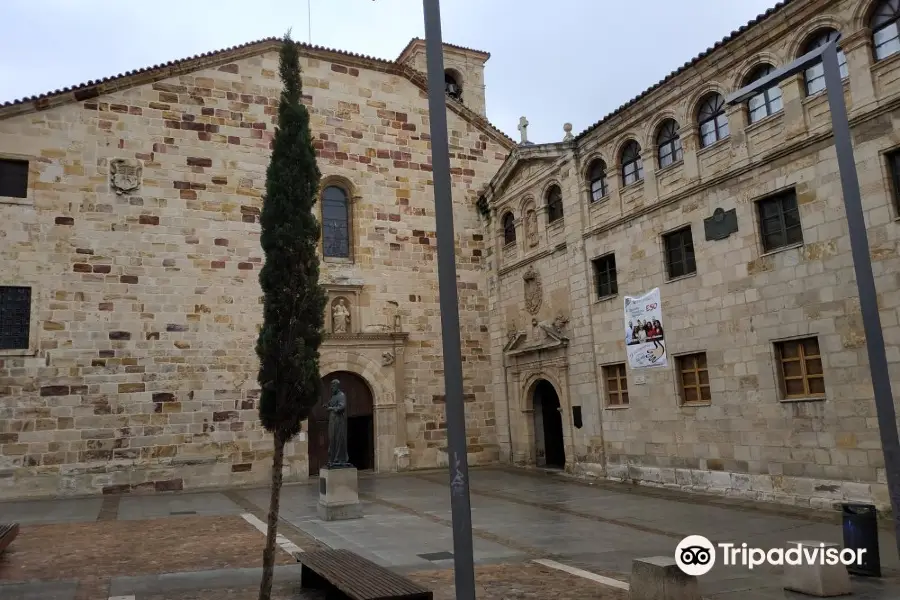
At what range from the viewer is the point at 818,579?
19.4 ft

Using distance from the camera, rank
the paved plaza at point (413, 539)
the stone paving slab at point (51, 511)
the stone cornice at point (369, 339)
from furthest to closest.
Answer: the stone cornice at point (369, 339) → the stone paving slab at point (51, 511) → the paved plaza at point (413, 539)

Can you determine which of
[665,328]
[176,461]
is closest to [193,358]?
[176,461]

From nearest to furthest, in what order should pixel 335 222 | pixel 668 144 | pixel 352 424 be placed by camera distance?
pixel 668 144, pixel 352 424, pixel 335 222

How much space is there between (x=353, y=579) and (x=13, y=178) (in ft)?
46.7

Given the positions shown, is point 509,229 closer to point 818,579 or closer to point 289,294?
point 289,294

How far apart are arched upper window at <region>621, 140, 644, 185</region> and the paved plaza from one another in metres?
6.41

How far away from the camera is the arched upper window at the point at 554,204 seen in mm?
17172

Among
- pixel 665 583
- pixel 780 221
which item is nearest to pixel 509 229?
pixel 780 221

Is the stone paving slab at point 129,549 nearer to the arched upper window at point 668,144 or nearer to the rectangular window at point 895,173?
the rectangular window at point 895,173

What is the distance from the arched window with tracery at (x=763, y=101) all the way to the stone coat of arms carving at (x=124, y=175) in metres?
13.3

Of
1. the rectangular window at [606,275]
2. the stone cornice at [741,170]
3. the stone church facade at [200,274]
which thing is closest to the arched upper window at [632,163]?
the stone cornice at [741,170]

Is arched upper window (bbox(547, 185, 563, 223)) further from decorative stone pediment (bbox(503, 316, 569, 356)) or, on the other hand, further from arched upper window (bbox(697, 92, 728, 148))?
arched upper window (bbox(697, 92, 728, 148))

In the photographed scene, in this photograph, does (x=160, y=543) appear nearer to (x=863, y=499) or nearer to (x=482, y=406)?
(x=863, y=499)

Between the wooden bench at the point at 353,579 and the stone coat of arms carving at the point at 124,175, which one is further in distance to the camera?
the stone coat of arms carving at the point at 124,175
